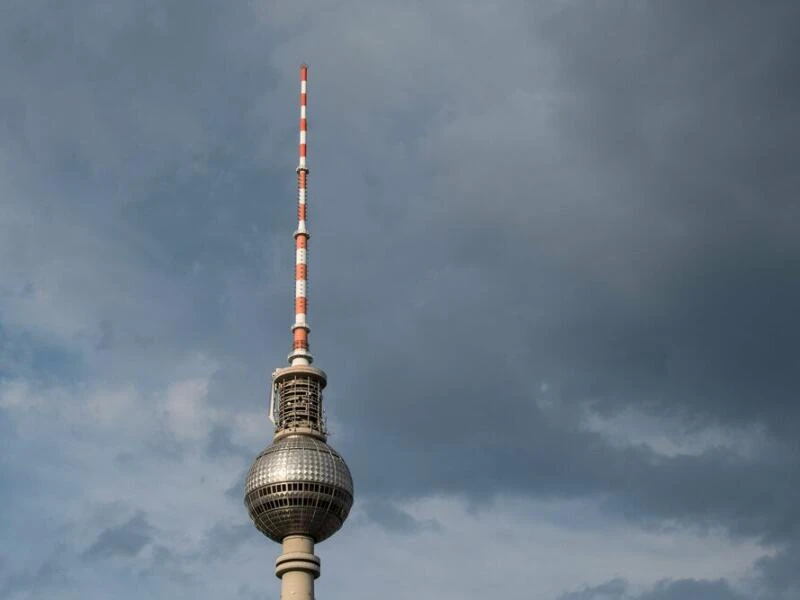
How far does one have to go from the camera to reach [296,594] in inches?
7849
